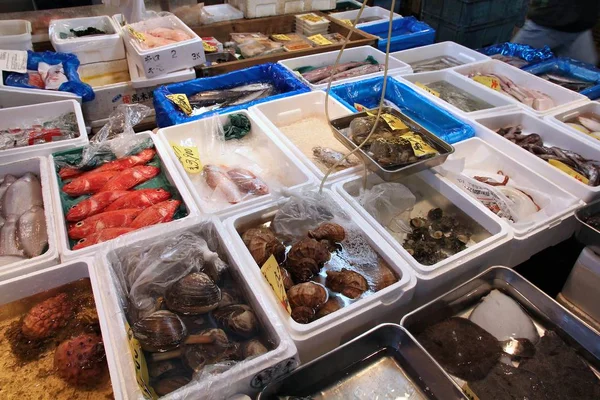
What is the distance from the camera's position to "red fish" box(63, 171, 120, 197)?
1.96 m

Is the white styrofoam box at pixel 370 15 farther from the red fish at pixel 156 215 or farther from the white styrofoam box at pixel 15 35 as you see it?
the red fish at pixel 156 215

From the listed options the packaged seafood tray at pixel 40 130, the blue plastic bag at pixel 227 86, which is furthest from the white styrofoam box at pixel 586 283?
the packaged seafood tray at pixel 40 130

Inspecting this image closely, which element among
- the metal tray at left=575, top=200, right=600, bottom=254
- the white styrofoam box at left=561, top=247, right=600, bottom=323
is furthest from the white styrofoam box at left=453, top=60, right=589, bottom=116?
the white styrofoam box at left=561, top=247, right=600, bottom=323

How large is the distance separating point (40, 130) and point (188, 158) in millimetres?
969

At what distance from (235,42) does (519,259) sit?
126 inches

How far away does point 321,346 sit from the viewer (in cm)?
138

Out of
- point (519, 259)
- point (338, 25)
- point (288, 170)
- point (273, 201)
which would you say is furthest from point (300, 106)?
point (338, 25)

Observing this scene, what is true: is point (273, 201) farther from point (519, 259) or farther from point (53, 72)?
point (53, 72)

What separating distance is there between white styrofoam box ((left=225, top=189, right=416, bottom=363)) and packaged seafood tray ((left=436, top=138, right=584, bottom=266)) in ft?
1.96

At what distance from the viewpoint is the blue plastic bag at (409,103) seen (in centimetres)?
251

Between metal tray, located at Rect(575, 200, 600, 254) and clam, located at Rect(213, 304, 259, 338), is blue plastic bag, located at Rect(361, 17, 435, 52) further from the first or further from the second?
clam, located at Rect(213, 304, 259, 338)

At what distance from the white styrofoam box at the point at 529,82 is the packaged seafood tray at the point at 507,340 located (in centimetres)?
167

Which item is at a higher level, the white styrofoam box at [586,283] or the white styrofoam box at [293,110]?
the white styrofoam box at [293,110]

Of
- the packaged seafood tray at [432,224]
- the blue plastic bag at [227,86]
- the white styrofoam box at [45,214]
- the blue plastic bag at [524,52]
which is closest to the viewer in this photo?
the white styrofoam box at [45,214]
